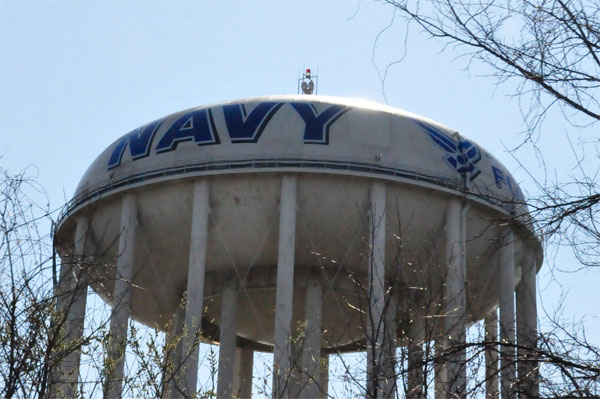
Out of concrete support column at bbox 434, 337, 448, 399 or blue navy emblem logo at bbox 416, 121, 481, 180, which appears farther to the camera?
blue navy emblem logo at bbox 416, 121, 481, 180

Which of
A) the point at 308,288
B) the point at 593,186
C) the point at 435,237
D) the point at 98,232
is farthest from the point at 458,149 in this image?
the point at 593,186

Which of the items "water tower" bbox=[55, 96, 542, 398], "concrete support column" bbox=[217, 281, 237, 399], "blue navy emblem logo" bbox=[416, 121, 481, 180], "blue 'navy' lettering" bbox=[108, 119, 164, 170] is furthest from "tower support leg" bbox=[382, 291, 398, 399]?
"blue 'navy' lettering" bbox=[108, 119, 164, 170]

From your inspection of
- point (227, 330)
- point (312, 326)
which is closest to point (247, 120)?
point (312, 326)

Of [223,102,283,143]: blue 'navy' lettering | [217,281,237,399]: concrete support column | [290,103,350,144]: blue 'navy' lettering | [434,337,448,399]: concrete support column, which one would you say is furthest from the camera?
[217,281,237,399]: concrete support column

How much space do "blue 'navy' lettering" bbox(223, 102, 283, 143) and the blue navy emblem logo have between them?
3050 millimetres

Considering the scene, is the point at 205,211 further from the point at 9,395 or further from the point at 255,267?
the point at 9,395

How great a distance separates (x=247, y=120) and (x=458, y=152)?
13.8ft

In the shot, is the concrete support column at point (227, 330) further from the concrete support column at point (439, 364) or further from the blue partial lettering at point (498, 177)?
the concrete support column at point (439, 364)

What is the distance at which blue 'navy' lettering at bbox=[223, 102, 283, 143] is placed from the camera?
816 inches

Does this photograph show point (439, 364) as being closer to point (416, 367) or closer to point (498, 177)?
point (416, 367)

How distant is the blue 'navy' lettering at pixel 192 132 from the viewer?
20.9m

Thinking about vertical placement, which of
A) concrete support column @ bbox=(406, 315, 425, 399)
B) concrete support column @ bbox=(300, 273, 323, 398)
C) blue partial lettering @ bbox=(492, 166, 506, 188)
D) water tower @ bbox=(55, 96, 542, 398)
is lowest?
concrete support column @ bbox=(406, 315, 425, 399)

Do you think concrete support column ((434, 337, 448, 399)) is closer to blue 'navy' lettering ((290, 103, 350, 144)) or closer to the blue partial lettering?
blue 'navy' lettering ((290, 103, 350, 144))

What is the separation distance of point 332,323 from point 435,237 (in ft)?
16.2
